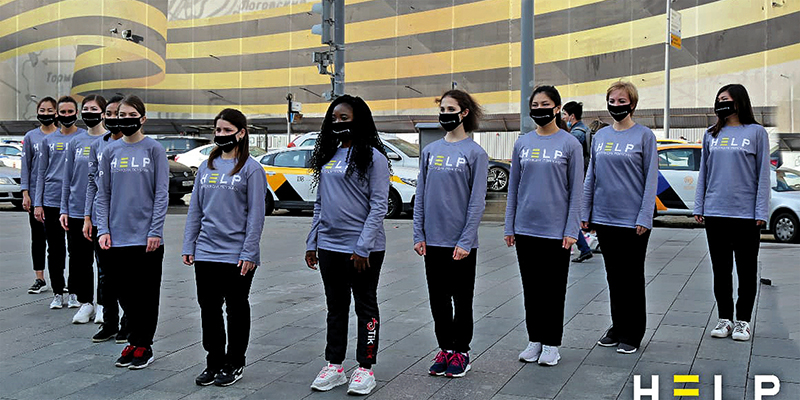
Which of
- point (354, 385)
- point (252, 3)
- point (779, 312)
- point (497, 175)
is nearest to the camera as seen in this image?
point (354, 385)

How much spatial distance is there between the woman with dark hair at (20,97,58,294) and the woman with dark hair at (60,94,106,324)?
64 cm

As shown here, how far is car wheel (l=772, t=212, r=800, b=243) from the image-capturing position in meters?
12.8

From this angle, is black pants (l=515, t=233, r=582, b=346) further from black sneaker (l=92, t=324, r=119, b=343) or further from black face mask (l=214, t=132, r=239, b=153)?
black sneaker (l=92, t=324, r=119, b=343)

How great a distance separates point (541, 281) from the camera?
548 centimetres

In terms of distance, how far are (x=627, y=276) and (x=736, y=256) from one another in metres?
0.94

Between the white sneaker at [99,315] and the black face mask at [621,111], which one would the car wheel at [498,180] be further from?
the black face mask at [621,111]

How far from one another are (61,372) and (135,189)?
3.98 feet

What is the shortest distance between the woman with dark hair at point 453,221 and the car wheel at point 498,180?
55.3 feet

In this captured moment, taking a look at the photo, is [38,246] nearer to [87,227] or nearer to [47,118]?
[47,118]

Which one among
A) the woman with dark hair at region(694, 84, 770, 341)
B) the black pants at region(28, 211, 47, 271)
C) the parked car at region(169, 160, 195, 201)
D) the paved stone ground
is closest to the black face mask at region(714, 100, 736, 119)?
the woman with dark hair at region(694, 84, 770, 341)

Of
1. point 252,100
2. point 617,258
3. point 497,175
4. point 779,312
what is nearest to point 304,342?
point 617,258

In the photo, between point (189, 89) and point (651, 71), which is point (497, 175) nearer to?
point (651, 71)

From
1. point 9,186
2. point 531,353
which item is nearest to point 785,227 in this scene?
point 531,353

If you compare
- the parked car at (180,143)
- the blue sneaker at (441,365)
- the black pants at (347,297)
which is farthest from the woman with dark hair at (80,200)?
the parked car at (180,143)
